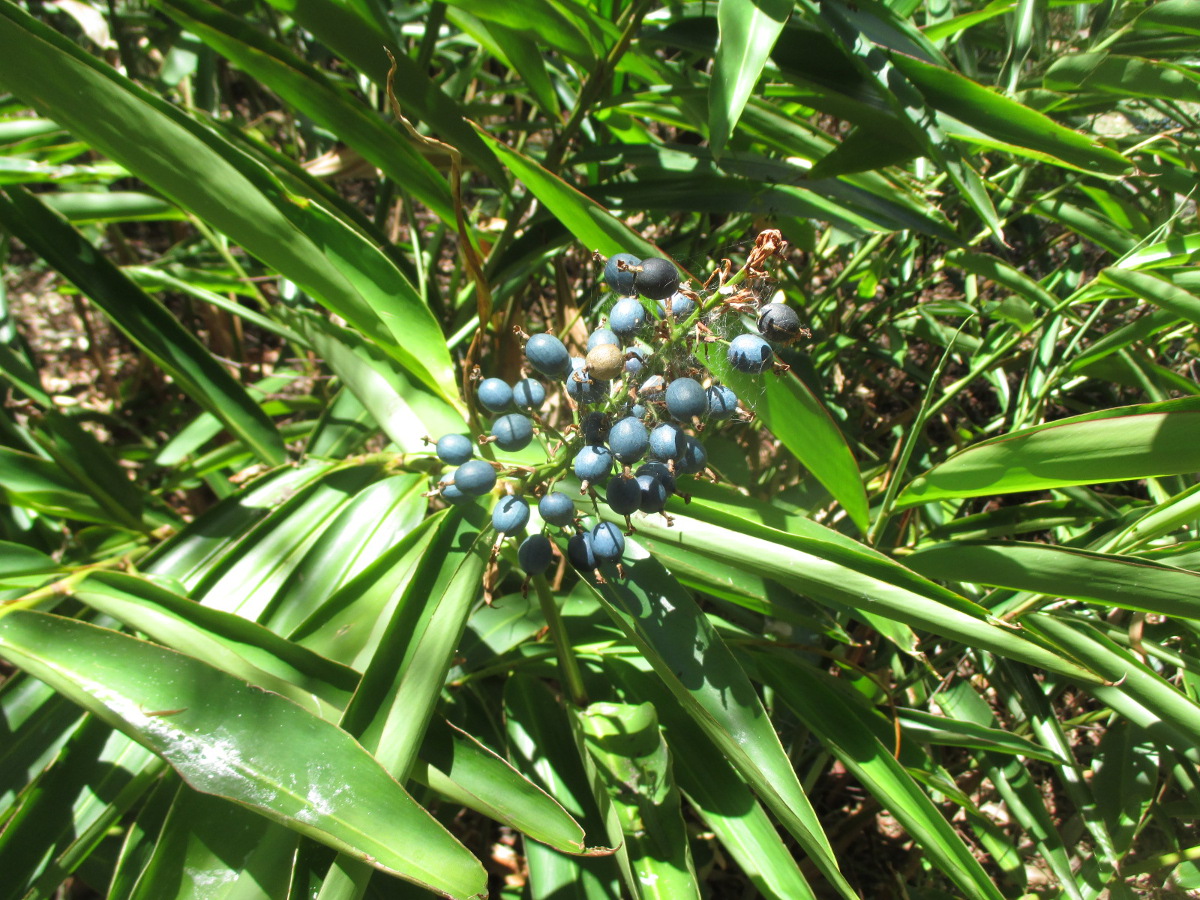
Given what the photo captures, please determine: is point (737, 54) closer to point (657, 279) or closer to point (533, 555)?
point (657, 279)

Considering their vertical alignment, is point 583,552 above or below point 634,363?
below

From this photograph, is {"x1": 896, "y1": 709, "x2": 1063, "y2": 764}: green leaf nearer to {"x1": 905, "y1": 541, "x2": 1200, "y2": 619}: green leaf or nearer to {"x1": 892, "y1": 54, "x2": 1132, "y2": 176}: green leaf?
{"x1": 905, "y1": 541, "x2": 1200, "y2": 619}: green leaf

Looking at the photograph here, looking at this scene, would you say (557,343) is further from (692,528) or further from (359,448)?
(359,448)

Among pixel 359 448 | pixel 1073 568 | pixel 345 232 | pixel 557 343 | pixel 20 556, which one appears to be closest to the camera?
pixel 557 343

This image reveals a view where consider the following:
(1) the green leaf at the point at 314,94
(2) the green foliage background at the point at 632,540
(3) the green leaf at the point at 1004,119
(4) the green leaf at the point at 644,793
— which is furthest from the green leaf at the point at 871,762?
(1) the green leaf at the point at 314,94

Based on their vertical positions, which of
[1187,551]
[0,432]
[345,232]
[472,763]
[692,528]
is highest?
[345,232]

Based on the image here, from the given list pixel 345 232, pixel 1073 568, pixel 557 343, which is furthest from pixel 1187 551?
pixel 345 232

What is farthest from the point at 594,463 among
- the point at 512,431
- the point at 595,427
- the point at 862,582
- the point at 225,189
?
the point at 225,189
